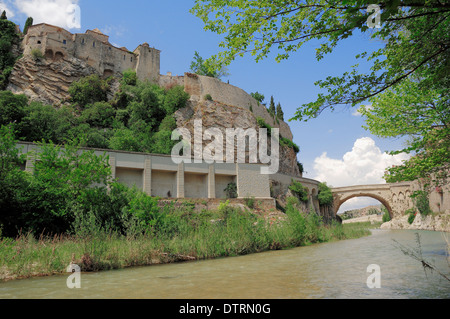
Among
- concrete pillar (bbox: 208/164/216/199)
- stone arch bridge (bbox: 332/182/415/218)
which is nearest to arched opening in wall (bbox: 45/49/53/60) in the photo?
concrete pillar (bbox: 208/164/216/199)

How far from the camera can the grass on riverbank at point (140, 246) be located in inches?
320

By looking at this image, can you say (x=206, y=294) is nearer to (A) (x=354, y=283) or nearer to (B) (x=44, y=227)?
(A) (x=354, y=283)

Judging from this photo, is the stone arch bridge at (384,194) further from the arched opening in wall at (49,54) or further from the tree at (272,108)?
the arched opening in wall at (49,54)

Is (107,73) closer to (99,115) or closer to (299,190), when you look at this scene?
(99,115)

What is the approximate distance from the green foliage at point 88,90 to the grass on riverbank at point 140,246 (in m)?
29.8

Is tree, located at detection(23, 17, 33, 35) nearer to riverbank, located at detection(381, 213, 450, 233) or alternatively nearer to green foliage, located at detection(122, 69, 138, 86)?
green foliage, located at detection(122, 69, 138, 86)

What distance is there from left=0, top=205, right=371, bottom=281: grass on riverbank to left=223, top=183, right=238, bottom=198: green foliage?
40.7 ft

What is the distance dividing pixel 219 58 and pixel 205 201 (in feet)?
62.8

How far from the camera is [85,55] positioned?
42.0 metres

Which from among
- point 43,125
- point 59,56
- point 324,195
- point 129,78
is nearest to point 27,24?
point 59,56

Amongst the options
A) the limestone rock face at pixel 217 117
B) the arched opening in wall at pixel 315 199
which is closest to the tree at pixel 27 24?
the limestone rock face at pixel 217 117

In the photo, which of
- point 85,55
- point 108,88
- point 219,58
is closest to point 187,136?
point 108,88

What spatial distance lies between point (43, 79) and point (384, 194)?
4628cm

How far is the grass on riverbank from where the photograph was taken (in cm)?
812
